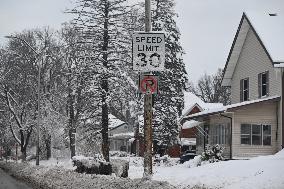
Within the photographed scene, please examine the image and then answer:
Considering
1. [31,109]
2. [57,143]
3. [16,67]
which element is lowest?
[57,143]

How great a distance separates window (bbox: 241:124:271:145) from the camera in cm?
3111

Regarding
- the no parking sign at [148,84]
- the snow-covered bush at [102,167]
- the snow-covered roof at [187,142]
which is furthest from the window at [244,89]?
the snow-covered roof at [187,142]

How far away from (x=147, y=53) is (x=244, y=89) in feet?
73.5

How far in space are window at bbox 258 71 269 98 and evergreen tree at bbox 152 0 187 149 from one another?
458 inches

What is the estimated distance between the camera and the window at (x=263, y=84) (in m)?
32.0

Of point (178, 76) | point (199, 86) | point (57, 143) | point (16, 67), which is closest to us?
point (178, 76)

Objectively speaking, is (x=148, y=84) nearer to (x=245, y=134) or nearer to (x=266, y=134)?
(x=245, y=134)

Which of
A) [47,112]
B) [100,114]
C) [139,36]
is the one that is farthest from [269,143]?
[47,112]

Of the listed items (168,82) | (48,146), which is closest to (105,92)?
(168,82)

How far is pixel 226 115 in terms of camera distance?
31.4 metres

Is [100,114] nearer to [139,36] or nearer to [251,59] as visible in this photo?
[251,59]

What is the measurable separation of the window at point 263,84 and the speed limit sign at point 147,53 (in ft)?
62.9

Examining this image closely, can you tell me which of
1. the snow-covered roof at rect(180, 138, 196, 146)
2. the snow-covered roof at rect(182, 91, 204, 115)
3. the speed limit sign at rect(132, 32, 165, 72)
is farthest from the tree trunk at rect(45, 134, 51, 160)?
the speed limit sign at rect(132, 32, 165, 72)

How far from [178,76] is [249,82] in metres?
12.3
